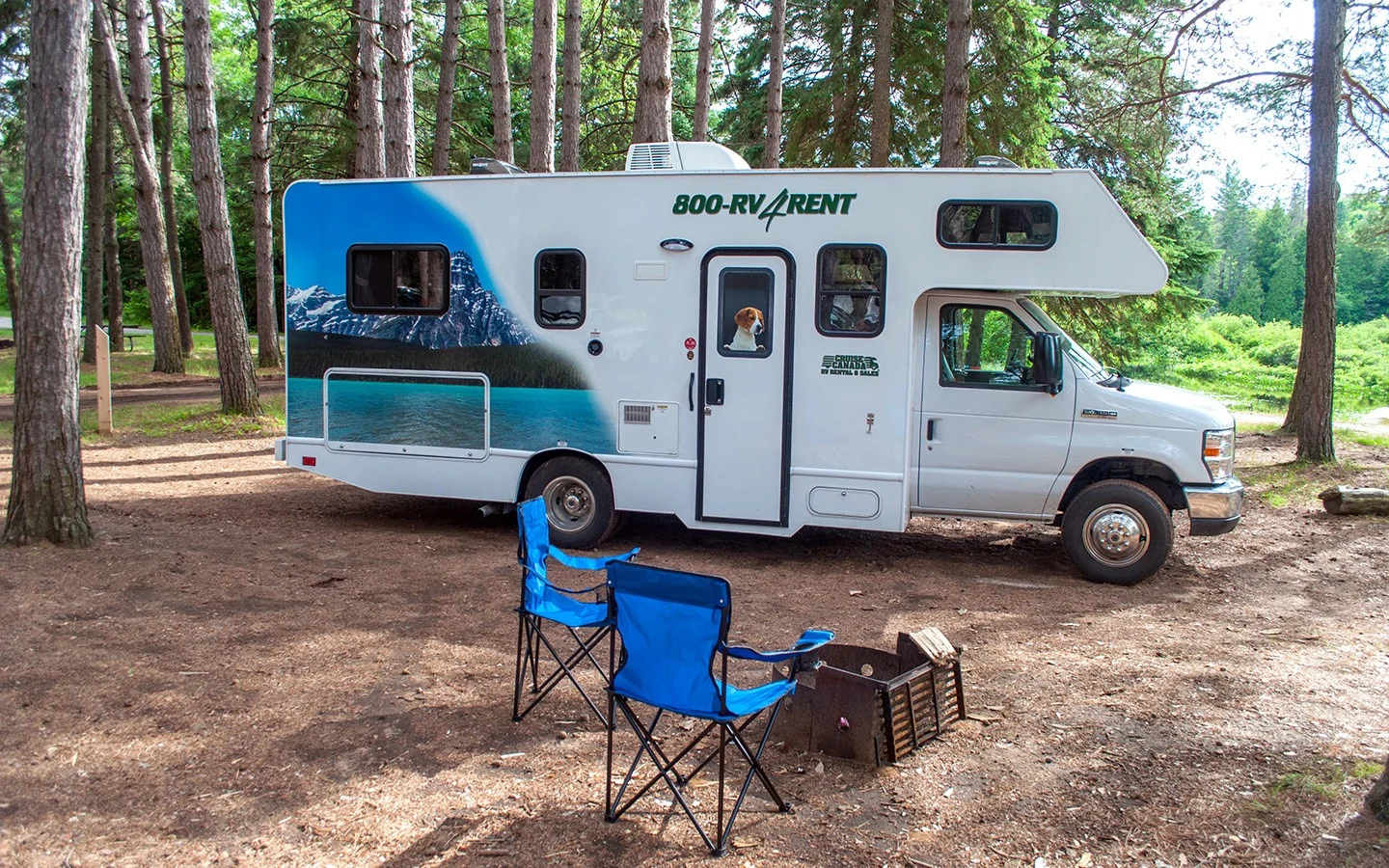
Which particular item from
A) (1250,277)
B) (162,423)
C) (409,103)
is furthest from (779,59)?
(1250,277)

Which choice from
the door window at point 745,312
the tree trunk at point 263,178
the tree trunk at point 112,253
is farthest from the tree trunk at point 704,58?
the tree trunk at point 112,253

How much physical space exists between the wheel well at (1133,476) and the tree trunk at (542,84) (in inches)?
351

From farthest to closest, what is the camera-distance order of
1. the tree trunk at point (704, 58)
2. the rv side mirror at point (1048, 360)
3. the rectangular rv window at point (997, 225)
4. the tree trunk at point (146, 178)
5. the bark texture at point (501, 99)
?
the tree trunk at point (704, 58) < the tree trunk at point (146, 178) < the bark texture at point (501, 99) < the rv side mirror at point (1048, 360) < the rectangular rv window at point (997, 225)

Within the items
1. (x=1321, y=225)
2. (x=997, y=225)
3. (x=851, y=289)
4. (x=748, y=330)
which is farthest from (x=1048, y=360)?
(x=1321, y=225)

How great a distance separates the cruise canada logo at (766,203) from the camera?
7.86 metres

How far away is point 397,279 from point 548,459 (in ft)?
6.45

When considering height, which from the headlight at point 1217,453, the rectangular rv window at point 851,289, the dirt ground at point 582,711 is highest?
the rectangular rv window at point 851,289

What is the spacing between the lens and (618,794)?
4016mm

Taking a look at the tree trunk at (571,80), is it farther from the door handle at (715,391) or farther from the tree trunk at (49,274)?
the door handle at (715,391)

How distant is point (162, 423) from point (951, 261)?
1149 centimetres

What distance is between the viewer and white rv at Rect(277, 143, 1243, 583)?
7.65 m

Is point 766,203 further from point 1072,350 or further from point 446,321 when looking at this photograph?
point 446,321

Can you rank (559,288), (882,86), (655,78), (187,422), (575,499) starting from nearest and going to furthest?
(559,288)
(575,499)
(655,78)
(187,422)
(882,86)

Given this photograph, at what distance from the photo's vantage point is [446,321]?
28.3 feet
